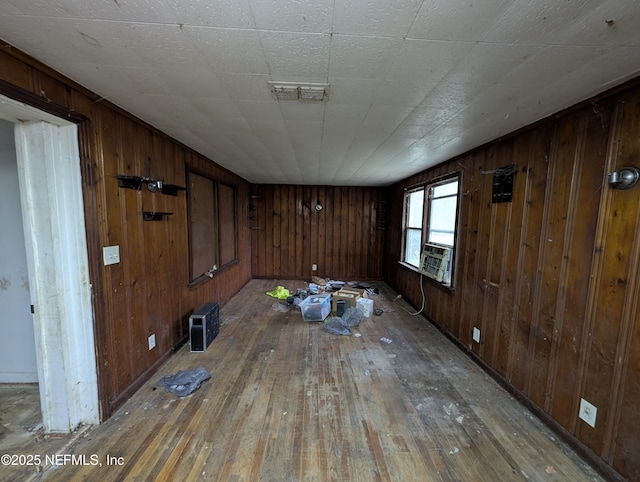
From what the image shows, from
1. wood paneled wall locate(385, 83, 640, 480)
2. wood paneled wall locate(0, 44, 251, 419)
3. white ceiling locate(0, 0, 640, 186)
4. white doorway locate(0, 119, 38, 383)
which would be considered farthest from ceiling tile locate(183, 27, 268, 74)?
wood paneled wall locate(385, 83, 640, 480)

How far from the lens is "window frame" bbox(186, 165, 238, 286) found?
10.3 feet

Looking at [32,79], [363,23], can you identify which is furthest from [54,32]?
[363,23]

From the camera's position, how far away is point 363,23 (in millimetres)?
1021

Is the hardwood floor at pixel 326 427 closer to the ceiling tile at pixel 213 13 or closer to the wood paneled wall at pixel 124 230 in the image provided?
the wood paneled wall at pixel 124 230

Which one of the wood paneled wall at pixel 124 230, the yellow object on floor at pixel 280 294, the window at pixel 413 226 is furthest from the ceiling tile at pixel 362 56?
the yellow object on floor at pixel 280 294

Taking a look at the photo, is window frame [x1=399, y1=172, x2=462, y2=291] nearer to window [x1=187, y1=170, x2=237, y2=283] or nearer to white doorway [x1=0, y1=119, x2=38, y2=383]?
window [x1=187, y1=170, x2=237, y2=283]

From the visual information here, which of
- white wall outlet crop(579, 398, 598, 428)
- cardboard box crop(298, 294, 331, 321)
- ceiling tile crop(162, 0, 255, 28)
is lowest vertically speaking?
cardboard box crop(298, 294, 331, 321)

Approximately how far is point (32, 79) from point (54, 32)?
17.5 inches

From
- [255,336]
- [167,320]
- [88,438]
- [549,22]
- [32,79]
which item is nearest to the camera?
[549,22]

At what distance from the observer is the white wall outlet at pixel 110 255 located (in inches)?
70.7

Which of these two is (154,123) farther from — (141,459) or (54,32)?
(141,459)

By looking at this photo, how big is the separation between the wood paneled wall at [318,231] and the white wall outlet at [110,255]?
4136 mm

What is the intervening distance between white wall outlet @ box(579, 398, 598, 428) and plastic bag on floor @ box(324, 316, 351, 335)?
2135 mm

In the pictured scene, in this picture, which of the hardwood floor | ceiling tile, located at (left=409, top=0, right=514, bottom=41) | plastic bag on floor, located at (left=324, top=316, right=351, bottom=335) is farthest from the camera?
plastic bag on floor, located at (left=324, top=316, right=351, bottom=335)
